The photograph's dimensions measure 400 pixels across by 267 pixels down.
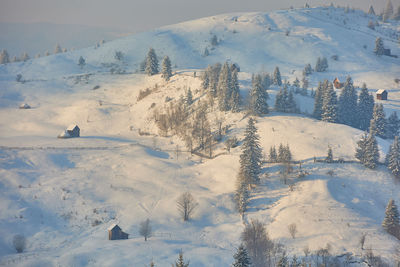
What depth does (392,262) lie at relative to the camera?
3241cm

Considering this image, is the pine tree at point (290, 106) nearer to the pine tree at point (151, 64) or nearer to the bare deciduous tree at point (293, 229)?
the bare deciduous tree at point (293, 229)

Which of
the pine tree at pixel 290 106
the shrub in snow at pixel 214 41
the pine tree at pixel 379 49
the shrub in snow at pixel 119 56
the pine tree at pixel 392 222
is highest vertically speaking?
the shrub in snow at pixel 214 41

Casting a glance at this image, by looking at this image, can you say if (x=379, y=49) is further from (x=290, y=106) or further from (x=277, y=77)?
(x=290, y=106)

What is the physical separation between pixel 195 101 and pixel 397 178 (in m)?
49.5

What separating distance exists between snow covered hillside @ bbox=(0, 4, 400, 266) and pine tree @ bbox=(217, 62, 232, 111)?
3.18 metres

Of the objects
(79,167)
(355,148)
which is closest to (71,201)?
(79,167)

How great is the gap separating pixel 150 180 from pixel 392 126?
196 feet

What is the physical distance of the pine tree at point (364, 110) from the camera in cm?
7819

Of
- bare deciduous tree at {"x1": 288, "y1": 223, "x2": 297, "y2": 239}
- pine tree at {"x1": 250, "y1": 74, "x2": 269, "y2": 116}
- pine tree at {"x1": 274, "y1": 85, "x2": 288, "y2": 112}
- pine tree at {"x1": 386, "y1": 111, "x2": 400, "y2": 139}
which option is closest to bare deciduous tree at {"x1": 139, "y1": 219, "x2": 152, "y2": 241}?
bare deciduous tree at {"x1": 288, "y1": 223, "x2": 297, "y2": 239}

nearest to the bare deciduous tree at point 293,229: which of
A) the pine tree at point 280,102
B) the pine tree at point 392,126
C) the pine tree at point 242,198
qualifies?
the pine tree at point 242,198

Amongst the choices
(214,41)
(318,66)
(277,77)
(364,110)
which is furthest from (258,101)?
(214,41)

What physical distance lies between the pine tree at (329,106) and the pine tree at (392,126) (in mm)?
14844

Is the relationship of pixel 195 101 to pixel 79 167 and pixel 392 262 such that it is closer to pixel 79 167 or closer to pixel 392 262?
pixel 79 167

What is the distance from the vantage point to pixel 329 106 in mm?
69062
